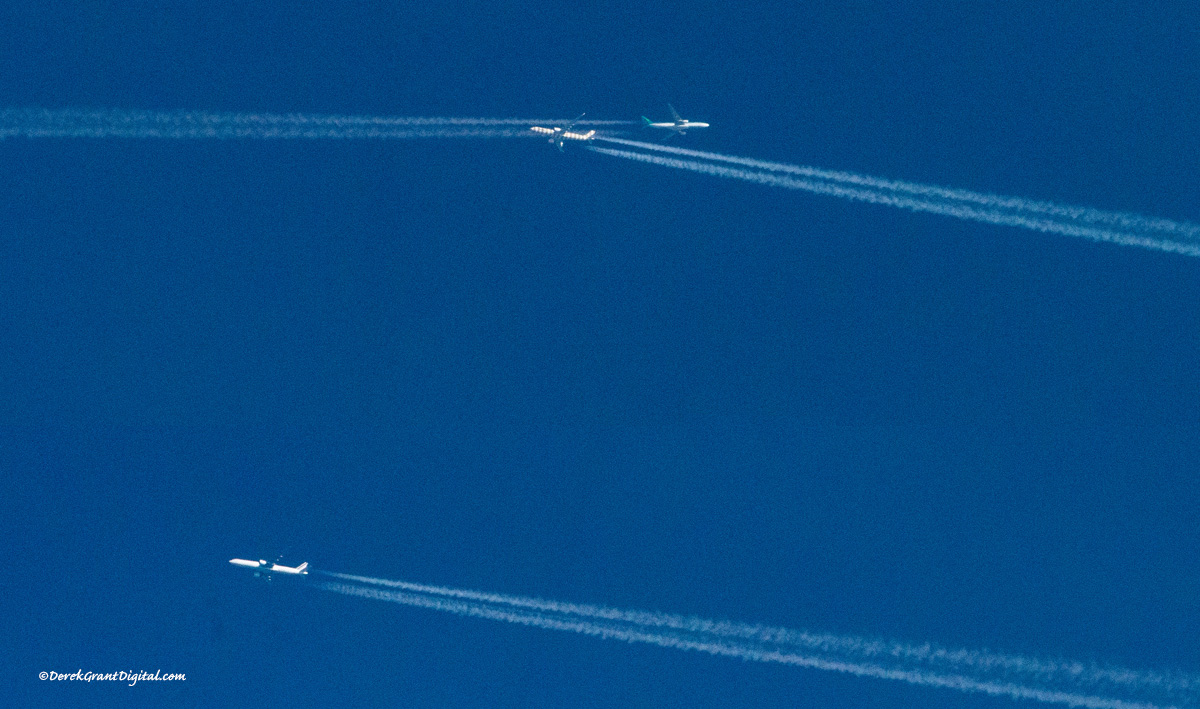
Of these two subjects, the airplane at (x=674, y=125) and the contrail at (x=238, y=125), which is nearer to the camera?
the airplane at (x=674, y=125)

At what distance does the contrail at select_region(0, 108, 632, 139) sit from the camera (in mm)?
42188

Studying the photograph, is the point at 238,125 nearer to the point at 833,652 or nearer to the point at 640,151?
the point at 640,151

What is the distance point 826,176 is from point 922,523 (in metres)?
19.4

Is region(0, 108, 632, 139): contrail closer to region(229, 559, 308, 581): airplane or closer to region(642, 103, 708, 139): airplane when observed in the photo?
region(642, 103, 708, 139): airplane

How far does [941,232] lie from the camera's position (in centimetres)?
4347

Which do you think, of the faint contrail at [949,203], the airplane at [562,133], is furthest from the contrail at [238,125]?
the faint contrail at [949,203]

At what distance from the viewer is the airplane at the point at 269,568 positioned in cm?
4503

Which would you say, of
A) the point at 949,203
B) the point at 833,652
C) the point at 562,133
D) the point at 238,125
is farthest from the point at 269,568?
the point at 949,203

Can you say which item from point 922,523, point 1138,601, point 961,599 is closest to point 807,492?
point 922,523

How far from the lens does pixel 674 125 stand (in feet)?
138

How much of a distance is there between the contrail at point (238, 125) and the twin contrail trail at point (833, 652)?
2428cm

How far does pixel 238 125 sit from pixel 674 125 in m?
22.9

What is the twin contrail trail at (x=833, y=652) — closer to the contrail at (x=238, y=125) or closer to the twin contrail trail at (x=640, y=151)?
the twin contrail trail at (x=640, y=151)

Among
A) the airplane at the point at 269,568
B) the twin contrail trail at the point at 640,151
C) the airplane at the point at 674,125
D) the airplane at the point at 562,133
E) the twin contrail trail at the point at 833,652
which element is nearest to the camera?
the twin contrail trail at the point at 833,652
